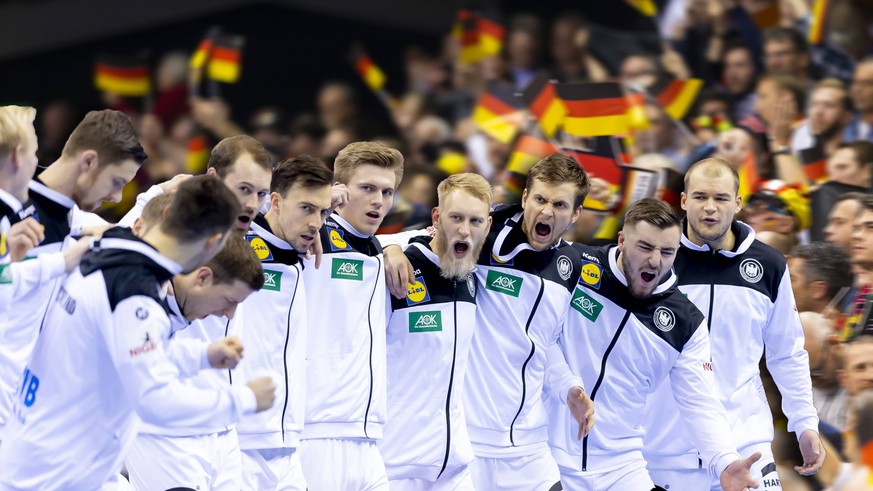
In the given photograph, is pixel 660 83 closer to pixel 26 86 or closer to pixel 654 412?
pixel 654 412

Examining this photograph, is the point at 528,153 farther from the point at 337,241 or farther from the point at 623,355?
the point at 337,241

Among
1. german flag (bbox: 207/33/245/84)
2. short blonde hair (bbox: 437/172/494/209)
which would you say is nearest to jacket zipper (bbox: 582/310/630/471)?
short blonde hair (bbox: 437/172/494/209)

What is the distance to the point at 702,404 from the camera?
23.4 feet

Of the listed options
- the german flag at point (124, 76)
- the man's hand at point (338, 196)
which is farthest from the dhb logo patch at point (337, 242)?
the german flag at point (124, 76)

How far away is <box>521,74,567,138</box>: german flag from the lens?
1006cm

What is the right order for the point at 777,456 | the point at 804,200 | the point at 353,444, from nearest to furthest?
the point at 353,444 < the point at 777,456 < the point at 804,200

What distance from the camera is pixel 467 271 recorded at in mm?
6816

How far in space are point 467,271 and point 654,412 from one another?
1.60 metres

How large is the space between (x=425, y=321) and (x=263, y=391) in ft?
6.65

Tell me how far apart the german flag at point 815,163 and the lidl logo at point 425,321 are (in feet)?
13.7

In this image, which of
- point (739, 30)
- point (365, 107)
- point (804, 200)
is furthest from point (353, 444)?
point (365, 107)

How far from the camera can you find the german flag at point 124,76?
14.3m

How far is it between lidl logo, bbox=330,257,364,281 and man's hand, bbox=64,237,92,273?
1.51 meters

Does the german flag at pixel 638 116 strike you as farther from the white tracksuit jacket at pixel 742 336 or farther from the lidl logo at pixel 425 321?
the lidl logo at pixel 425 321
